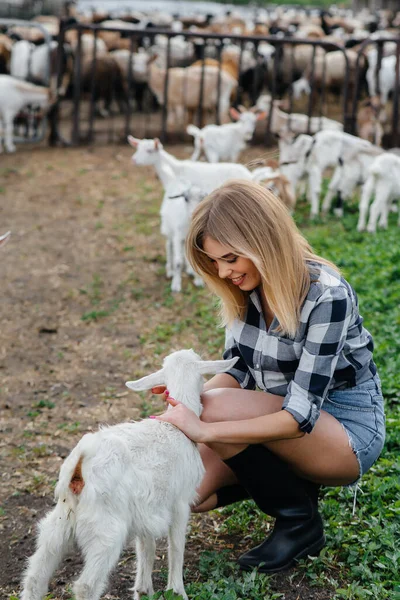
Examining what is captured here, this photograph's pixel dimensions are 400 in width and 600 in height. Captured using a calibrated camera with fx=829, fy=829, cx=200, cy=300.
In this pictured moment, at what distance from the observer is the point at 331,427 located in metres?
2.84

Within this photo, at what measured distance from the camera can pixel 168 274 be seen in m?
6.49

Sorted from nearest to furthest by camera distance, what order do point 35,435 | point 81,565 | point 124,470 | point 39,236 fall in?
point 124,470, point 81,565, point 35,435, point 39,236

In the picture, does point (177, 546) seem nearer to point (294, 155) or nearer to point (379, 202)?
point (379, 202)

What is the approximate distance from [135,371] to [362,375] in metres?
2.13

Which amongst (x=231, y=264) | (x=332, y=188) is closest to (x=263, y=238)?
(x=231, y=264)

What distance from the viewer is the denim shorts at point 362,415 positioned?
288 centimetres

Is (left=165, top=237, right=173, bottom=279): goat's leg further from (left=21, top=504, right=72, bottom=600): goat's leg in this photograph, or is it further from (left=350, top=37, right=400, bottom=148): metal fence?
(left=350, top=37, right=400, bottom=148): metal fence

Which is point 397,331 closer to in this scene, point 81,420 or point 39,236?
point 81,420

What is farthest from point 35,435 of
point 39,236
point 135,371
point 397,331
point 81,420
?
→ point 39,236

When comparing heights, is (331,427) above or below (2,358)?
above

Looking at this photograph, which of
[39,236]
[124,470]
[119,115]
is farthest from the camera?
[119,115]

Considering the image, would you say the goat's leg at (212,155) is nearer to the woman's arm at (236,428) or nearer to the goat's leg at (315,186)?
the goat's leg at (315,186)

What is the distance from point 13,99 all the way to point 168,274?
5.19m

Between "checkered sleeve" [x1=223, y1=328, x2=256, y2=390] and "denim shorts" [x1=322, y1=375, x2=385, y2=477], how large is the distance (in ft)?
1.09
